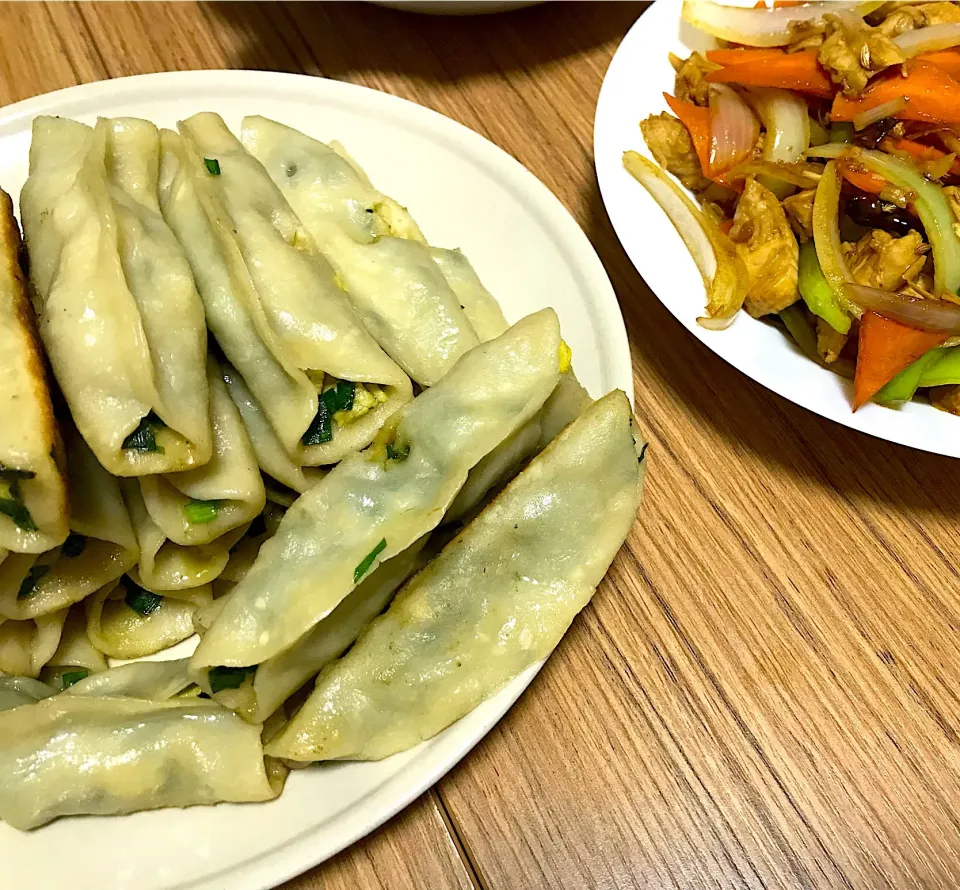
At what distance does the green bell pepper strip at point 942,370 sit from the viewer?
1.20 m

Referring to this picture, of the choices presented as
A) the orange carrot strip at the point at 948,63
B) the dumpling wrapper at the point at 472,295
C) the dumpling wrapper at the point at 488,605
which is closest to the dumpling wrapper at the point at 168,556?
the dumpling wrapper at the point at 488,605

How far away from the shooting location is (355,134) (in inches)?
57.3

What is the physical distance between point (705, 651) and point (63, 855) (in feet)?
3.04

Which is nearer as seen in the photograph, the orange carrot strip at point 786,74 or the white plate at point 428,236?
the white plate at point 428,236

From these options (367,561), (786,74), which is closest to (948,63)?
(786,74)

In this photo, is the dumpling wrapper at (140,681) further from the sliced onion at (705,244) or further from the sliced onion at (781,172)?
the sliced onion at (781,172)

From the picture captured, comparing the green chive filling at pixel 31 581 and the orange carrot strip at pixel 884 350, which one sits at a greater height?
the green chive filling at pixel 31 581

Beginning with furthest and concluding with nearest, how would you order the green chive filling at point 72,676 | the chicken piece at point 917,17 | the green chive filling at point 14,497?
the chicken piece at point 917,17 → the green chive filling at point 72,676 → the green chive filling at point 14,497

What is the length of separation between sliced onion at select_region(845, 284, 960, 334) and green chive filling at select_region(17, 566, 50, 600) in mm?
1298

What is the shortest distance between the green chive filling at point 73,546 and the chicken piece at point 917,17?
1645 mm

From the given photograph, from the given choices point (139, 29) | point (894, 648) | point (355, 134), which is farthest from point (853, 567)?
point (139, 29)

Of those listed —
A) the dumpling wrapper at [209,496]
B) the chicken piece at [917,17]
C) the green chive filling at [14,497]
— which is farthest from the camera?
the chicken piece at [917,17]

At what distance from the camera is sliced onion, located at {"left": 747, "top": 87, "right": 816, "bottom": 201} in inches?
55.4

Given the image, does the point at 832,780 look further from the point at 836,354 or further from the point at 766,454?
the point at 836,354
